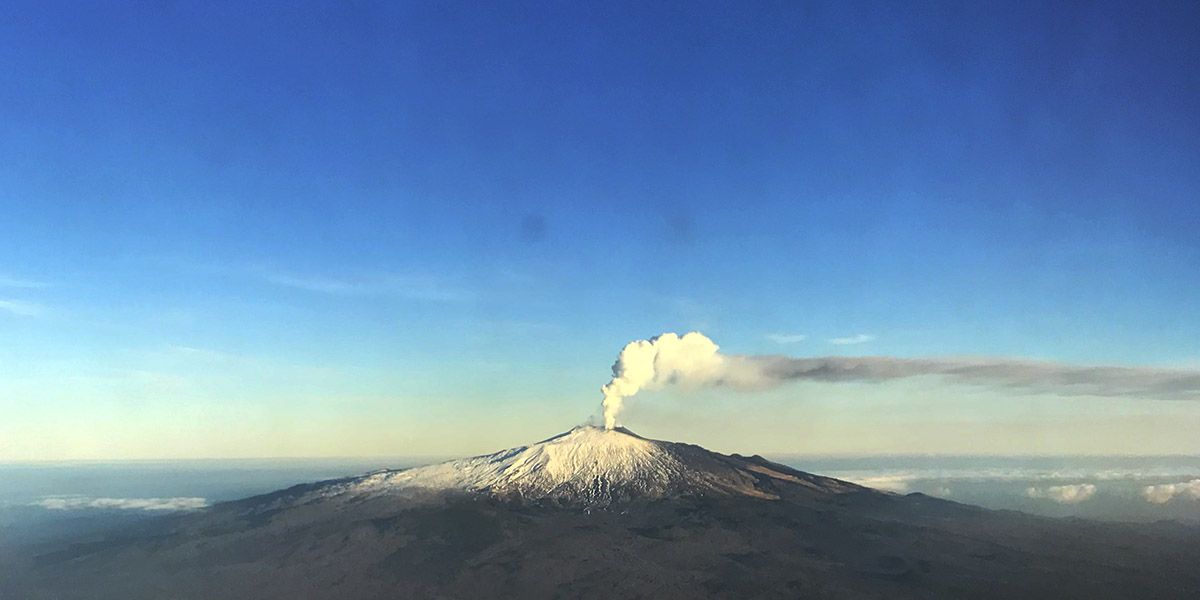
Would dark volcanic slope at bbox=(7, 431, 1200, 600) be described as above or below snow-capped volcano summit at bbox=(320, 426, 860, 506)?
below

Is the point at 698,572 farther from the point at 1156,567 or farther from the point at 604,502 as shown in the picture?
the point at 1156,567

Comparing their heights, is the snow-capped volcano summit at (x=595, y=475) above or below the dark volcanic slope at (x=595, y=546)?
above

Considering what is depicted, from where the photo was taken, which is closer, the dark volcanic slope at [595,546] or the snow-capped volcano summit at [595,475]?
the dark volcanic slope at [595,546]

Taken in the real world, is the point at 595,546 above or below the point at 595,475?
below

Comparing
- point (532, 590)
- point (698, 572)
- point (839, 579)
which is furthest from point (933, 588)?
point (532, 590)

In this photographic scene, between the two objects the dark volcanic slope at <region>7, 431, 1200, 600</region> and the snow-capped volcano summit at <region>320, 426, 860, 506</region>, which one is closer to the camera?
the dark volcanic slope at <region>7, 431, 1200, 600</region>
